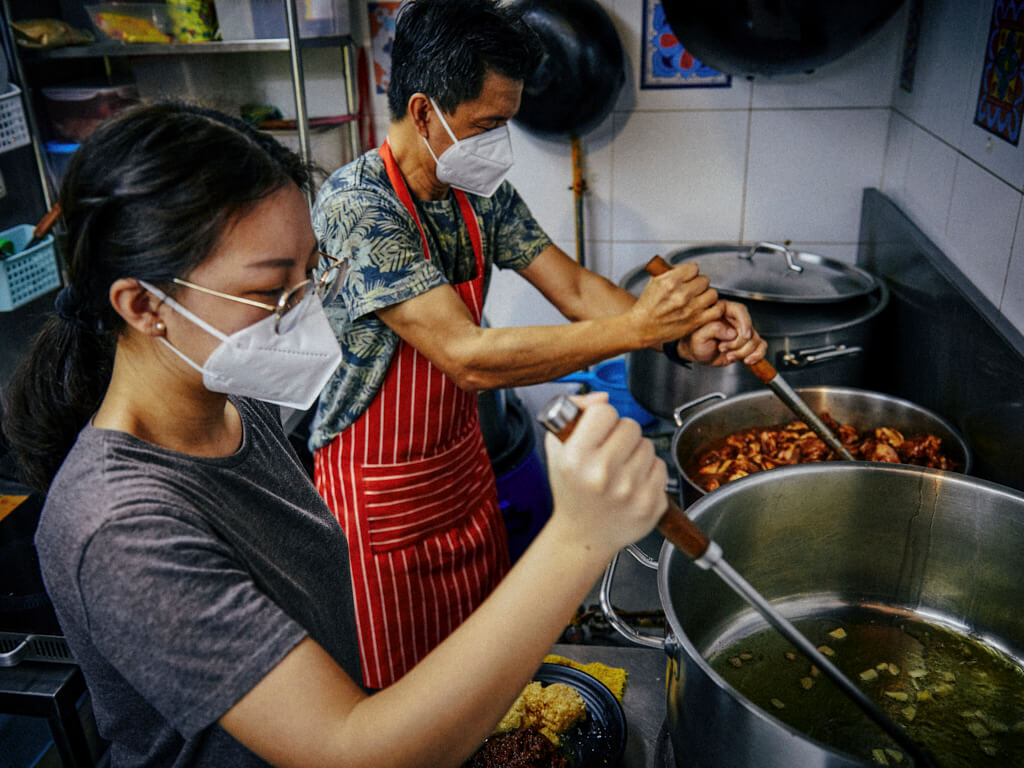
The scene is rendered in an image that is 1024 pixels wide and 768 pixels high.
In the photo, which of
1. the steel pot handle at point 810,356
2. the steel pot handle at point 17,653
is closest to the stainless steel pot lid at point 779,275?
the steel pot handle at point 810,356

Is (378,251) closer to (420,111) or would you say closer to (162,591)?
(420,111)

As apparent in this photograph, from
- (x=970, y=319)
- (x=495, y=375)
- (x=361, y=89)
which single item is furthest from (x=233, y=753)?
(x=361, y=89)

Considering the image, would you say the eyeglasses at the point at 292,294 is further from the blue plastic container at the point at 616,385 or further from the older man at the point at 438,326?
the blue plastic container at the point at 616,385

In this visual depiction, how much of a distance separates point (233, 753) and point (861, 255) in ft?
8.37

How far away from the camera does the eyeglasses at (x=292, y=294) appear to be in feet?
3.01

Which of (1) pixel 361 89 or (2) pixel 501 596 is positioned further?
(1) pixel 361 89

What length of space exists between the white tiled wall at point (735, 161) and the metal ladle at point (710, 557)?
5.61 feet

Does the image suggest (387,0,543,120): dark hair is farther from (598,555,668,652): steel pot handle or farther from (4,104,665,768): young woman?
(598,555,668,652): steel pot handle

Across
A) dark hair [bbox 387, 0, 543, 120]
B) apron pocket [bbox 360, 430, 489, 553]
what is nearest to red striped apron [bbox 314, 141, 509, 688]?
apron pocket [bbox 360, 430, 489, 553]

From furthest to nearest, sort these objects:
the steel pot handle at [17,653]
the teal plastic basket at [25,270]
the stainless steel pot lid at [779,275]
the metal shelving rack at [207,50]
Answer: the metal shelving rack at [207,50] < the teal plastic basket at [25,270] < the stainless steel pot lid at [779,275] < the steel pot handle at [17,653]

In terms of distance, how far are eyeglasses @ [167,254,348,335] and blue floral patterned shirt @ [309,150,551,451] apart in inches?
7.0

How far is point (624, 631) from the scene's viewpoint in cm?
113

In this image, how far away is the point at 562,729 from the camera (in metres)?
1.26

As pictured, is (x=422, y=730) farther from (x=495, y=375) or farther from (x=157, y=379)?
(x=495, y=375)
